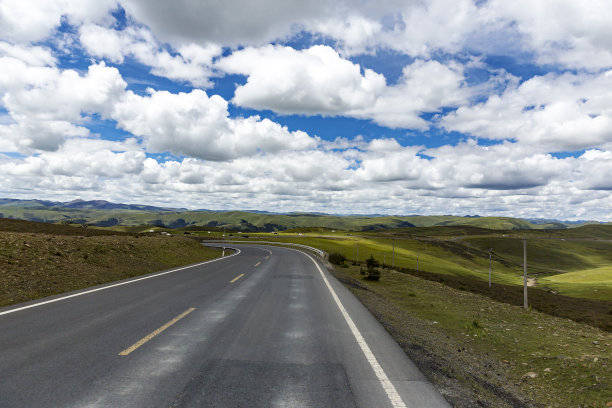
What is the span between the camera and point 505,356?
295 inches

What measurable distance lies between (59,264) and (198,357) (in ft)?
40.6

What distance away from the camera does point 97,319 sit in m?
7.81

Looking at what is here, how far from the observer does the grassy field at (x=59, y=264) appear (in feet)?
37.4

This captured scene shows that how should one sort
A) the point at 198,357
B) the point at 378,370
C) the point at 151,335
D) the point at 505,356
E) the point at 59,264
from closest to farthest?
the point at 378,370 → the point at 198,357 → the point at 151,335 → the point at 505,356 → the point at 59,264

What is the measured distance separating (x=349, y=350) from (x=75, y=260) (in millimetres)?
14866

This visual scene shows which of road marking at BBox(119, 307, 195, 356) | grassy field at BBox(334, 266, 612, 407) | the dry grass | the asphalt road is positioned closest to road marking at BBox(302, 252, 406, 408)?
the asphalt road

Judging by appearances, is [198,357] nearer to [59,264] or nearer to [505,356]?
[505,356]

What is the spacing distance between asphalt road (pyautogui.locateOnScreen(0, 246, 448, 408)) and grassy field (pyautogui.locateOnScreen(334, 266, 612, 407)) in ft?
2.20

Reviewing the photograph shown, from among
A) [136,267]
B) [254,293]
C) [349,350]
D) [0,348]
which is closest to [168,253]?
[136,267]

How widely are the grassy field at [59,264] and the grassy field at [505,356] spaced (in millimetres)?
11287

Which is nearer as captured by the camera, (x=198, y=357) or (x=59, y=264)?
(x=198, y=357)

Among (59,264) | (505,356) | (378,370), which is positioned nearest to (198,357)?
(378,370)

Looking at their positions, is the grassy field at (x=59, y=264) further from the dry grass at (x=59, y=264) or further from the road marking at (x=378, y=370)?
the road marking at (x=378, y=370)

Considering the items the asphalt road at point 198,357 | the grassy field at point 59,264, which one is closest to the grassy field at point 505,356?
the asphalt road at point 198,357
